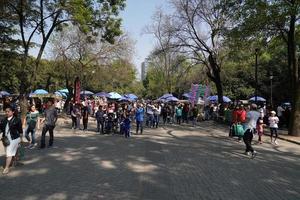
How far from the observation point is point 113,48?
45000mm

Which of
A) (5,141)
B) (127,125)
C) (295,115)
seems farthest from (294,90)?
(5,141)

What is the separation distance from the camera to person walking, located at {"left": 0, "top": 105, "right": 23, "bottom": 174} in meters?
10.8

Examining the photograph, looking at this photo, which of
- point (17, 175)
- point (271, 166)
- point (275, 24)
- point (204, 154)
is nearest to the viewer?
point (17, 175)

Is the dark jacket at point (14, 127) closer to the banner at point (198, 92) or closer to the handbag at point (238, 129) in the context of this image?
the handbag at point (238, 129)

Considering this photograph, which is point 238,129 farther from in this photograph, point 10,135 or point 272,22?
point 10,135

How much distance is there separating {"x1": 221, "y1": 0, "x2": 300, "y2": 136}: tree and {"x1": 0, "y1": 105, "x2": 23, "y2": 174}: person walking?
16.7 m

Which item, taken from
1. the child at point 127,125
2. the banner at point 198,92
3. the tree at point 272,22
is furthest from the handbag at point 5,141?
the banner at point 198,92

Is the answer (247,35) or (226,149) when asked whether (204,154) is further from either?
(247,35)

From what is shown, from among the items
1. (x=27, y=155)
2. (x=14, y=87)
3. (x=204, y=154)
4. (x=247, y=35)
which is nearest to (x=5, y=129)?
(x=27, y=155)

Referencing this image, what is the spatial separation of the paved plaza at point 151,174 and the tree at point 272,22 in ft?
30.3

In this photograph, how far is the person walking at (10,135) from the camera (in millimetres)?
10766

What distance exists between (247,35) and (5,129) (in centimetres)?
1816

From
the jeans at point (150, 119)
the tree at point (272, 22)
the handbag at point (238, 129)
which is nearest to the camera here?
the handbag at point (238, 129)

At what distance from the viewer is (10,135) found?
1091cm
